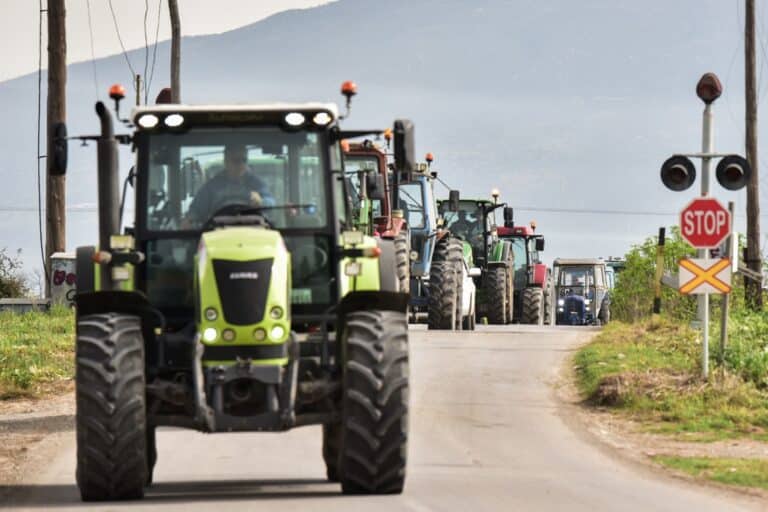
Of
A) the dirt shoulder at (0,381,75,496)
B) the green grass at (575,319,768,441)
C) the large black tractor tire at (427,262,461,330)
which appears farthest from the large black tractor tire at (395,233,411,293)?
the dirt shoulder at (0,381,75,496)

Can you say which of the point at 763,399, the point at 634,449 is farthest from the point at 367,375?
the point at 763,399

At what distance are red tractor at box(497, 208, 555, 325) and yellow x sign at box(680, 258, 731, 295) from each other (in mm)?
22682

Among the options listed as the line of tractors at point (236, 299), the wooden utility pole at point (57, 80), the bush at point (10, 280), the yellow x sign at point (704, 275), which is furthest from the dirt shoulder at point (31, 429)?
the bush at point (10, 280)

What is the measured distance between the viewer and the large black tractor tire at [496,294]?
42.5 metres

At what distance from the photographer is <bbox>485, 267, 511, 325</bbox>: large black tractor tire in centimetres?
4253

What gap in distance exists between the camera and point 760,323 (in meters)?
32.5

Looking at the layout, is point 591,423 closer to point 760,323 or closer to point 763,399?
point 763,399

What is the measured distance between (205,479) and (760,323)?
56.2 feet

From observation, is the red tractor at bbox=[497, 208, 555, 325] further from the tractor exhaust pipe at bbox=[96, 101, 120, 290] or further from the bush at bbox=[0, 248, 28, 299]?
the tractor exhaust pipe at bbox=[96, 101, 120, 290]

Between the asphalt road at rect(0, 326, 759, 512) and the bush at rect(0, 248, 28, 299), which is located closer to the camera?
the asphalt road at rect(0, 326, 759, 512)

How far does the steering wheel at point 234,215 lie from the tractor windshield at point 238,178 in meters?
0.03

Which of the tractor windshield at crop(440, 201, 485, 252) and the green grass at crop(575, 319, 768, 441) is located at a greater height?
the tractor windshield at crop(440, 201, 485, 252)

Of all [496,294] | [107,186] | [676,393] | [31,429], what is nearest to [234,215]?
[107,186]

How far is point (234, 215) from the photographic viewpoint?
15805 mm
